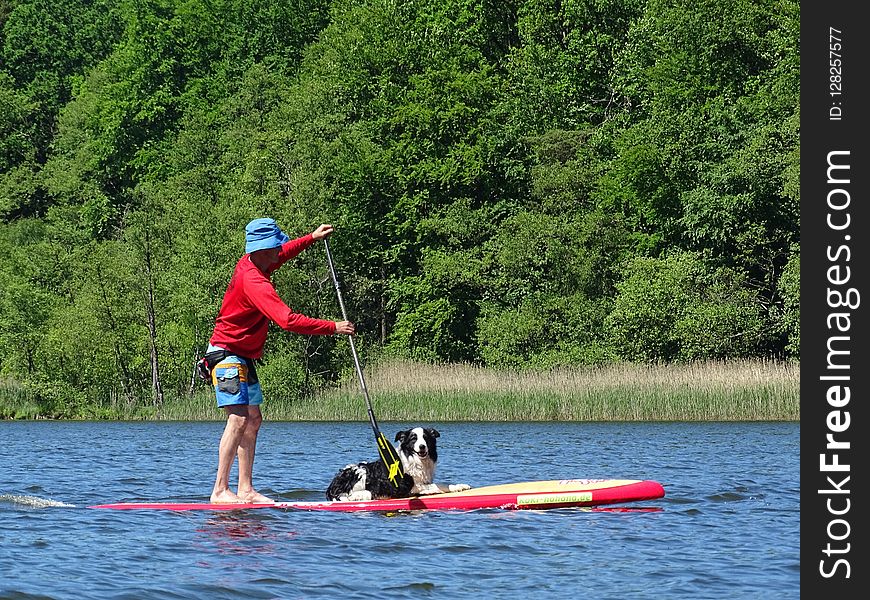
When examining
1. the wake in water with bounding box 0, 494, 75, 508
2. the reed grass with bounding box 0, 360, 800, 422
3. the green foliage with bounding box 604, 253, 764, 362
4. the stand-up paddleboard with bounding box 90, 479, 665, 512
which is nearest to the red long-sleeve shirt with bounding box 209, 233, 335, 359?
the stand-up paddleboard with bounding box 90, 479, 665, 512

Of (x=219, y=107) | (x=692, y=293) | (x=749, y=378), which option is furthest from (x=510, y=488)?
(x=219, y=107)

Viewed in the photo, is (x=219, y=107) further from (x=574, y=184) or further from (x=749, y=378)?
(x=749, y=378)

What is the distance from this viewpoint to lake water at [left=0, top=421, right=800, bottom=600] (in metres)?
9.48

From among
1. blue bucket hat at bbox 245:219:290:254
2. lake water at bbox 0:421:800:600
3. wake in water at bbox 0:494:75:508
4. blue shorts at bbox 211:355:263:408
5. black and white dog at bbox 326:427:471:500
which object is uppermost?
blue bucket hat at bbox 245:219:290:254

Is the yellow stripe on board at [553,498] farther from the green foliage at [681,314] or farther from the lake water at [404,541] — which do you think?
the green foliage at [681,314]

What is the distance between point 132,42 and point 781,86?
28421 millimetres

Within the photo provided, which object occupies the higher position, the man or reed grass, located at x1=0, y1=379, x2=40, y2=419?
the man

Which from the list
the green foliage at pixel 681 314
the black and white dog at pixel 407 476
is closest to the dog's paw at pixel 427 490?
the black and white dog at pixel 407 476

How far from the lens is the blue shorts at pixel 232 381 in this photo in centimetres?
1226
